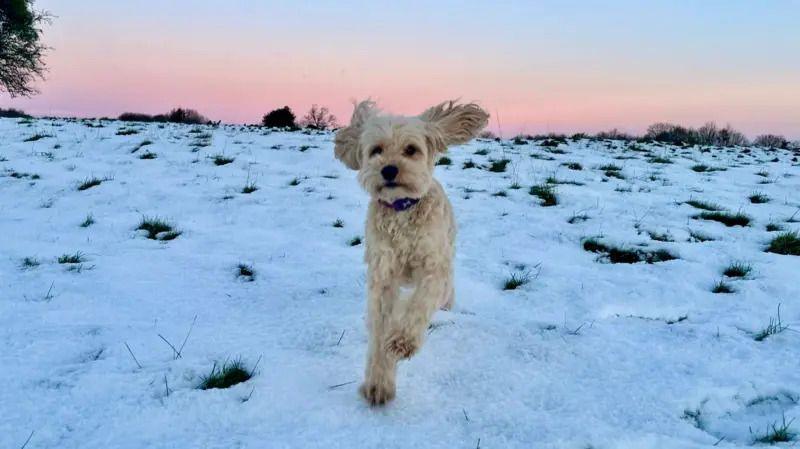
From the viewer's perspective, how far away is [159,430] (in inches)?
102

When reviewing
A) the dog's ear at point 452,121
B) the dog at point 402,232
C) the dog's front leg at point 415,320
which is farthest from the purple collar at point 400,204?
the dog's ear at point 452,121

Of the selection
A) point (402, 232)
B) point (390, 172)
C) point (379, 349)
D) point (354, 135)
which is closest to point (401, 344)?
point (379, 349)

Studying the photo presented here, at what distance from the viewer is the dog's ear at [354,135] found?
4363 millimetres

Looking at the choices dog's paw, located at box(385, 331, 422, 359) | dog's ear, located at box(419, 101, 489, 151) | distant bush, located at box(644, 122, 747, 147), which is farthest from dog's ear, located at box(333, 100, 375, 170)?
distant bush, located at box(644, 122, 747, 147)

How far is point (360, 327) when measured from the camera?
3840mm

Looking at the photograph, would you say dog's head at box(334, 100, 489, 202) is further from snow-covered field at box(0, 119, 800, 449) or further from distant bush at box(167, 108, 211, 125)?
distant bush at box(167, 108, 211, 125)

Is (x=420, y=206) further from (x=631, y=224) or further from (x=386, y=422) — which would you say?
(x=631, y=224)

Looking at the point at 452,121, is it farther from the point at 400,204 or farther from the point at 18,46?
the point at 18,46

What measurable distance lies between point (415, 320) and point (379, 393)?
0.45 m

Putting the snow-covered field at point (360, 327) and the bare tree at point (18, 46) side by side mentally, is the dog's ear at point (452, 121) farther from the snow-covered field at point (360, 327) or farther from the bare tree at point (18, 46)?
the bare tree at point (18, 46)

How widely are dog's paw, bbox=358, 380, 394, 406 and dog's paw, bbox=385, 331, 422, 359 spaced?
0.58 feet

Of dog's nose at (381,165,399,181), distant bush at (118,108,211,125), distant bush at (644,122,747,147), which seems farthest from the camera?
distant bush at (118,108,211,125)

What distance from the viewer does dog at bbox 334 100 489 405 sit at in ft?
9.85

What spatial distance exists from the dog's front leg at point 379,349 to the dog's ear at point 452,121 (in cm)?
135
